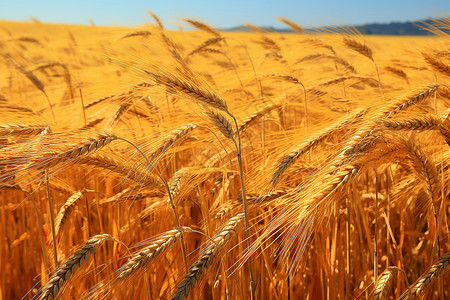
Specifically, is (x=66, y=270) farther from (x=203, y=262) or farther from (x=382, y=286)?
(x=382, y=286)

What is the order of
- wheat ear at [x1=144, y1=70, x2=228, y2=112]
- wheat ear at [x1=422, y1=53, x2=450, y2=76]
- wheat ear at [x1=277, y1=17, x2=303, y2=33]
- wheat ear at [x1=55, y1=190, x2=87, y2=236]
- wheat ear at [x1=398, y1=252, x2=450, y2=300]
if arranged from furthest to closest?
wheat ear at [x1=277, y1=17, x2=303, y2=33] < wheat ear at [x1=422, y1=53, x2=450, y2=76] < wheat ear at [x1=55, y1=190, x2=87, y2=236] < wheat ear at [x1=398, y1=252, x2=450, y2=300] < wheat ear at [x1=144, y1=70, x2=228, y2=112]

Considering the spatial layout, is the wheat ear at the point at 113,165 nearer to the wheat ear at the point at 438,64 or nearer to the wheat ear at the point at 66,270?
the wheat ear at the point at 66,270

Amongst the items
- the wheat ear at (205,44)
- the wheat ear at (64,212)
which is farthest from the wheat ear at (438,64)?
the wheat ear at (205,44)

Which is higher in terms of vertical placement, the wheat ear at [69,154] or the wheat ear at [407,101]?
the wheat ear at [407,101]

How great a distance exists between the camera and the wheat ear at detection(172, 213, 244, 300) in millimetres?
947

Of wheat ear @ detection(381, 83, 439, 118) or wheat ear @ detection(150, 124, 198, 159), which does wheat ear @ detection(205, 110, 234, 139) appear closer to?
wheat ear @ detection(150, 124, 198, 159)

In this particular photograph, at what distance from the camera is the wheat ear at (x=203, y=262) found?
0.95 meters

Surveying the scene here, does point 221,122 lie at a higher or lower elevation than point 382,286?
higher

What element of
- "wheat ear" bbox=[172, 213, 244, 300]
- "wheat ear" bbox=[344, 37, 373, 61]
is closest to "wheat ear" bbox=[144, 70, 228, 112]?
"wheat ear" bbox=[172, 213, 244, 300]

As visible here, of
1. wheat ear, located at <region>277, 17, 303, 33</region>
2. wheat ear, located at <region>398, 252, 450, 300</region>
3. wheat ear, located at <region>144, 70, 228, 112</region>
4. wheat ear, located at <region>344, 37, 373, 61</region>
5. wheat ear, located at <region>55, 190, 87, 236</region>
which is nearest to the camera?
wheat ear, located at <region>144, 70, 228, 112</region>

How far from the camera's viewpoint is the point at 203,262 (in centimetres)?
100

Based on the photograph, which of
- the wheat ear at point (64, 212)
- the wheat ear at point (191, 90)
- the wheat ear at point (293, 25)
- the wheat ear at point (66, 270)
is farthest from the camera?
the wheat ear at point (293, 25)

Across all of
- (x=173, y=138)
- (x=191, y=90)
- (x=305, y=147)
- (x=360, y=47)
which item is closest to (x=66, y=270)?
(x=173, y=138)

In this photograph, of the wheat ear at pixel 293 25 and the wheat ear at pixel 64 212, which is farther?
the wheat ear at pixel 293 25
